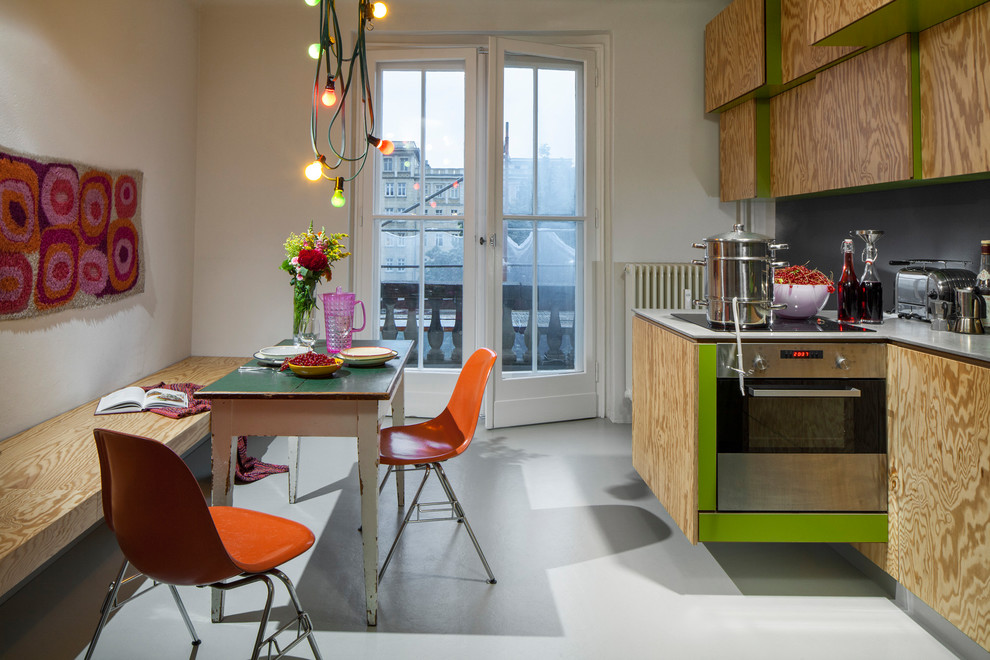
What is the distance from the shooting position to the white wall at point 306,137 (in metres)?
4.96

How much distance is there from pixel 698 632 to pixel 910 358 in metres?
1.11

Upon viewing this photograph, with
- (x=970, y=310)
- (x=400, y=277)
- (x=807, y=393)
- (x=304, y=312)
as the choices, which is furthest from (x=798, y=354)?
(x=400, y=277)

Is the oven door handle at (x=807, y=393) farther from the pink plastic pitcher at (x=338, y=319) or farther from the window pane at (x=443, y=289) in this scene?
the window pane at (x=443, y=289)

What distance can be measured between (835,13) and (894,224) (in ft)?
3.53

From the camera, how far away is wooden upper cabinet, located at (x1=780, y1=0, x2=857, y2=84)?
3.33 meters

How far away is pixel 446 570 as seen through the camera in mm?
2691

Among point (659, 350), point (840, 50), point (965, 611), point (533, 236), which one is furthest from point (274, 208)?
point (965, 611)

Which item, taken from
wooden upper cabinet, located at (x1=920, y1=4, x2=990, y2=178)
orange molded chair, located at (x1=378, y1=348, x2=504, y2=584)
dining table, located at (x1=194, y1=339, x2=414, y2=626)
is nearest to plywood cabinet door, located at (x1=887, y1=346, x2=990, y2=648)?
wooden upper cabinet, located at (x1=920, y1=4, x2=990, y2=178)

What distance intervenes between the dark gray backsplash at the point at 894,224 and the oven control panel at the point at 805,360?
885mm

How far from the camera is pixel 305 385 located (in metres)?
2.37

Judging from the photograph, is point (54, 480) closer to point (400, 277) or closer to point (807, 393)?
point (807, 393)

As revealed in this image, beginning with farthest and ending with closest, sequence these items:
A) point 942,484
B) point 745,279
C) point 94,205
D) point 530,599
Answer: point 94,205 < point 745,279 < point 530,599 < point 942,484

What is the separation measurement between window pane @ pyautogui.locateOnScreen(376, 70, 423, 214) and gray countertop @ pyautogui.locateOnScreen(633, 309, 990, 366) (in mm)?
2757

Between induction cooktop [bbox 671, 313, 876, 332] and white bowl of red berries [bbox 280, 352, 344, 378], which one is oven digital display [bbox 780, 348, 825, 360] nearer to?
induction cooktop [bbox 671, 313, 876, 332]
